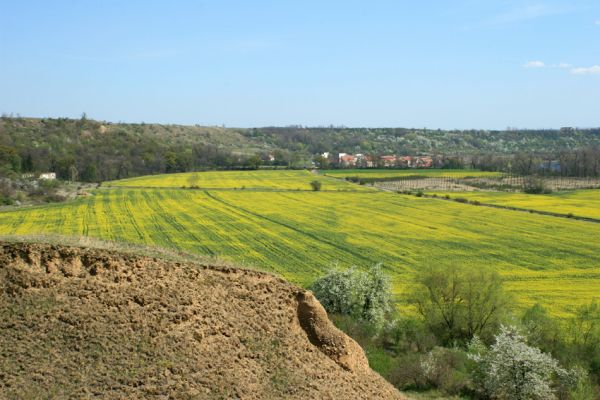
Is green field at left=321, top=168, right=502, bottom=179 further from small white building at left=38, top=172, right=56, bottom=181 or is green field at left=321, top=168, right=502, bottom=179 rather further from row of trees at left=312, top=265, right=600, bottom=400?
row of trees at left=312, top=265, right=600, bottom=400

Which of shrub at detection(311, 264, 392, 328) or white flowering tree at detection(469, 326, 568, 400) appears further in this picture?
shrub at detection(311, 264, 392, 328)

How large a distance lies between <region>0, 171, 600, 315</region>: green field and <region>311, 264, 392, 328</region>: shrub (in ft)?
14.9

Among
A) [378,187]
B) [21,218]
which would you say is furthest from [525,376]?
[378,187]

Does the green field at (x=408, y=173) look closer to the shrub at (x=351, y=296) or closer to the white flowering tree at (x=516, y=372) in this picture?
the shrub at (x=351, y=296)

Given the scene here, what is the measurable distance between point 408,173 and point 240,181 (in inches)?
2011

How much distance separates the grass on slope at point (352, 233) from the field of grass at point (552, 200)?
8194 millimetres

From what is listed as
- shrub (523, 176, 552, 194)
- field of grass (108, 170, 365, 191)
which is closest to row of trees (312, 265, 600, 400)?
shrub (523, 176, 552, 194)

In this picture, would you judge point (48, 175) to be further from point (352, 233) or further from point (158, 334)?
point (158, 334)

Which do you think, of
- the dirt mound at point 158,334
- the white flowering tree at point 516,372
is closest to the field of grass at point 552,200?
the white flowering tree at point 516,372

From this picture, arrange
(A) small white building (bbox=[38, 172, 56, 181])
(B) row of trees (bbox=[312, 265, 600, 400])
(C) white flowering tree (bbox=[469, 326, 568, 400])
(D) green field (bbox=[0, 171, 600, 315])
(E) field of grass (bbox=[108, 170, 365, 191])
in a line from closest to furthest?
(C) white flowering tree (bbox=[469, 326, 568, 400]) < (B) row of trees (bbox=[312, 265, 600, 400]) < (D) green field (bbox=[0, 171, 600, 315]) < (A) small white building (bbox=[38, 172, 56, 181]) < (E) field of grass (bbox=[108, 170, 365, 191])

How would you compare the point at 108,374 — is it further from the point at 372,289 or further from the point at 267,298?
the point at 372,289

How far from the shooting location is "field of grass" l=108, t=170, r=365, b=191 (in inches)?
5640

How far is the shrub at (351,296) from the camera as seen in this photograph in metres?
39.5

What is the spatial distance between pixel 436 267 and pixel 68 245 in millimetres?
28336
